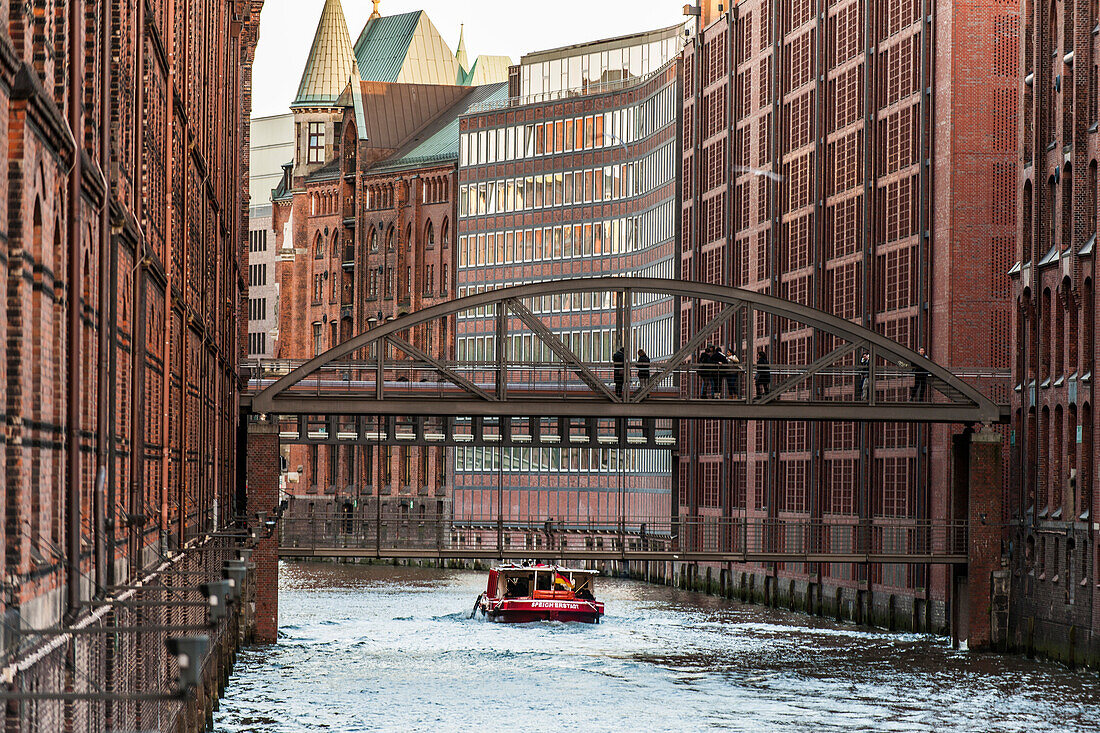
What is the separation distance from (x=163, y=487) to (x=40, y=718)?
1664 cm

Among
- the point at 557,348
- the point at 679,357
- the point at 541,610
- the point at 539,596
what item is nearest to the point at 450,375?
the point at 557,348

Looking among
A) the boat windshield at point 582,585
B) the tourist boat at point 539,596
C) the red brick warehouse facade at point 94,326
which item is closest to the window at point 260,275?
the tourist boat at point 539,596

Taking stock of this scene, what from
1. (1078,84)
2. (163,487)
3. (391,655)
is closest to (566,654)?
(391,655)

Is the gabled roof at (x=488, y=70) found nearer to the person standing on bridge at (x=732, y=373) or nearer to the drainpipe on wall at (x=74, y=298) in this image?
the person standing on bridge at (x=732, y=373)

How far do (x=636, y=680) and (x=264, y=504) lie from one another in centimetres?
1008

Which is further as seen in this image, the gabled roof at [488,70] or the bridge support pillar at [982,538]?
the gabled roof at [488,70]

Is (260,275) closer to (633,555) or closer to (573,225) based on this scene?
(573,225)

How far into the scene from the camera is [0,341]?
14.3m

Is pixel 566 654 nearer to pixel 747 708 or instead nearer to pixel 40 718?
pixel 747 708

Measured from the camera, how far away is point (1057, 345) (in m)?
46.7

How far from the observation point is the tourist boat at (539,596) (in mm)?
63969

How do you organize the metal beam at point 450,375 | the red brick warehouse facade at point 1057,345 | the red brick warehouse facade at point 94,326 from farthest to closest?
the metal beam at point 450,375, the red brick warehouse facade at point 1057,345, the red brick warehouse facade at point 94,326

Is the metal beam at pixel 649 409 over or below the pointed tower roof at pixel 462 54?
below

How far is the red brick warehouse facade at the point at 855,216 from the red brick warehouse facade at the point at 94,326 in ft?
82.4
